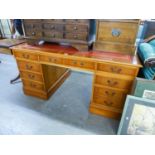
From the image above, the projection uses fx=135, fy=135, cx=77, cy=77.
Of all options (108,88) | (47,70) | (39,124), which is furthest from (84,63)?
(39,124)

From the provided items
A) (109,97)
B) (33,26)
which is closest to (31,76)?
(33,26)

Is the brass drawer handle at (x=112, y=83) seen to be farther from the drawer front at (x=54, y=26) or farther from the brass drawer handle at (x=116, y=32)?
the drawer front at (x=54, y=26)

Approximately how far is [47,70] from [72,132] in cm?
89

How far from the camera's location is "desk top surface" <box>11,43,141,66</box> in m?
1.37

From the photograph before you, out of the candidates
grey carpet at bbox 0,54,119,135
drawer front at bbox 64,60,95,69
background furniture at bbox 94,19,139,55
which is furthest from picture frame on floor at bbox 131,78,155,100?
grey carpet at bbox 0,54,119,135

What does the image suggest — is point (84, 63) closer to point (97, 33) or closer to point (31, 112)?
point (97, 33)

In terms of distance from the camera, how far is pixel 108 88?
1533 mm

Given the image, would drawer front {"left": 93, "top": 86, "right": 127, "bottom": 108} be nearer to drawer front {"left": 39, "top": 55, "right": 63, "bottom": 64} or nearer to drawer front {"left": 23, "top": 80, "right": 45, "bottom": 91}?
drawer front {"left": 39, "top": 55, "right": 63, "bottom": 64}

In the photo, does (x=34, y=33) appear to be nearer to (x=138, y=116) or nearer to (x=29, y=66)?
(x=29, y=66)

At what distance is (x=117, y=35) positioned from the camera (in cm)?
138

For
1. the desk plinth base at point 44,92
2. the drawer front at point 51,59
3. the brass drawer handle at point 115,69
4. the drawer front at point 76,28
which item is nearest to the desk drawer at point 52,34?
the drawer front at point 76,28

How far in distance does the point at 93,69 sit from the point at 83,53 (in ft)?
0.72

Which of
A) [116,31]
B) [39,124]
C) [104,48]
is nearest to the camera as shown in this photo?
[116,31]

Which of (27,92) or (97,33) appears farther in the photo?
(27,92)
